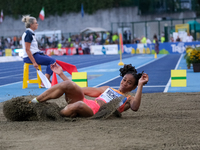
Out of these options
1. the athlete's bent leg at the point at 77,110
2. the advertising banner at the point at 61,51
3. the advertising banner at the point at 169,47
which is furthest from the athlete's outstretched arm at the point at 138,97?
the advertising banner at the point at 61,51

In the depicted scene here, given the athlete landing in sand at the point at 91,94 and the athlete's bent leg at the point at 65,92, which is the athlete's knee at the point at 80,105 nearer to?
the athlete landing in sand at the point at 91,94

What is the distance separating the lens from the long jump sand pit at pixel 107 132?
12.8ft

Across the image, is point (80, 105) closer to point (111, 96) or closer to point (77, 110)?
point (77, 110)

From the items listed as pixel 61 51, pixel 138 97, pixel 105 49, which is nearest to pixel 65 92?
pixel 138 97

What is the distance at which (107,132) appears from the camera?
178 inches

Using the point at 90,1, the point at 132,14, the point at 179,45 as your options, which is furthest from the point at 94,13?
the point at 179,45

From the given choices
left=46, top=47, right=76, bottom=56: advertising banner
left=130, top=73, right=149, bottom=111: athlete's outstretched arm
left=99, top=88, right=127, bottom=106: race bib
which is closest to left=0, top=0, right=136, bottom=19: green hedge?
left=46, top=47, right=76, bottom=56: advertising banner

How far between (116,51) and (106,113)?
34.1 metres

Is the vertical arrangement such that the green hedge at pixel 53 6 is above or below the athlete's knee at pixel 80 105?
above

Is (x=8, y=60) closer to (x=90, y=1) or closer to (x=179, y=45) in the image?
(x=179, y=45)

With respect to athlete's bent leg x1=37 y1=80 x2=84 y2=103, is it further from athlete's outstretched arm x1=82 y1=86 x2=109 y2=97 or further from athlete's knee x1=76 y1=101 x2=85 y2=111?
athlete's outstretched arm x1=82 y1=86 x2=109 y2=97

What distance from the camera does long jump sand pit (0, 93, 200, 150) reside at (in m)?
3.90

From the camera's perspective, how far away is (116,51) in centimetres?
3944

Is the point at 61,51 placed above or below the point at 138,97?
below
